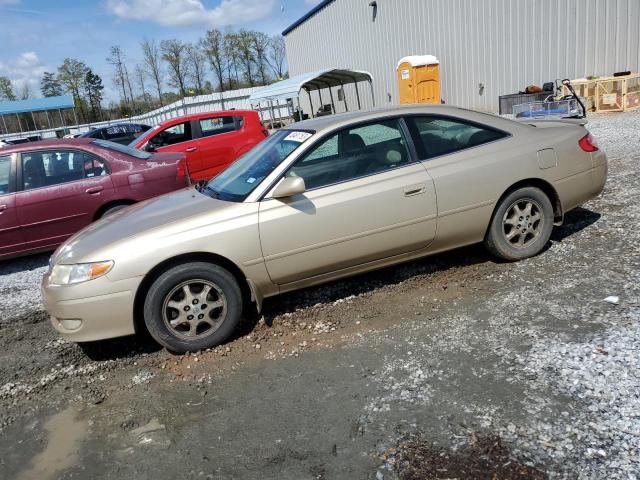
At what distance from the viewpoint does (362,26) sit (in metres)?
26.9

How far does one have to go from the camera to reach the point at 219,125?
1073 centimetres

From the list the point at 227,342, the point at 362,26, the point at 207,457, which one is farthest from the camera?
the point at 362,26


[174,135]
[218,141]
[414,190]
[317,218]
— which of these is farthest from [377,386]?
[174,135]

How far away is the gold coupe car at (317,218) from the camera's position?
12.4 feet

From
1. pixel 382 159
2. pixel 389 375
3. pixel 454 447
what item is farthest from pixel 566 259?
pixel 454 447

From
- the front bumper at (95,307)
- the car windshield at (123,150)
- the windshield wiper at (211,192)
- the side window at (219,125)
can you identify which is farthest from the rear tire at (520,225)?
the side window at (219,125)

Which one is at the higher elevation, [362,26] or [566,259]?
[362,26]

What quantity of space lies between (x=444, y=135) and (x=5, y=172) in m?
5.42

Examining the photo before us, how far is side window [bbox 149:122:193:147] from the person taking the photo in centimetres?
1037

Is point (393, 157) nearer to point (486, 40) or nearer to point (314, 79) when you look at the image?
point (486, 40)

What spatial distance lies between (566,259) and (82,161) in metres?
5.75

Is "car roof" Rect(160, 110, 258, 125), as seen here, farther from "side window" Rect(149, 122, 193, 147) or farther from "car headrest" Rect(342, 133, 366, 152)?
"car headrest" Rect(342, 133, 366, 152)

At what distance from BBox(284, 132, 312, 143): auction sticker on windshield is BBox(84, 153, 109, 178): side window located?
3.25 meters

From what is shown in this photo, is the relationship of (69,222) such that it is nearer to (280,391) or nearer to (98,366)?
(98,366)
